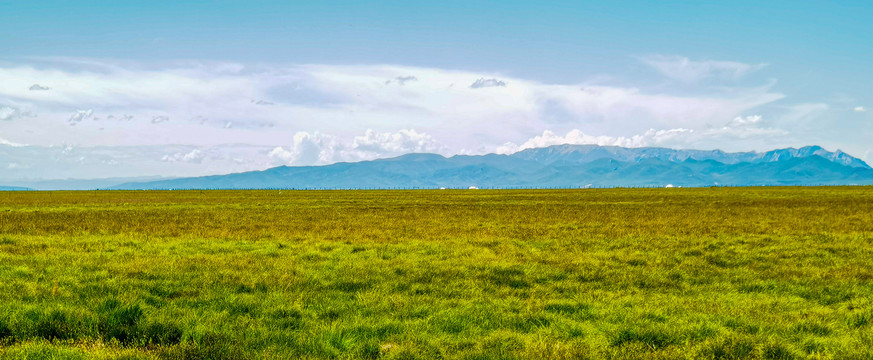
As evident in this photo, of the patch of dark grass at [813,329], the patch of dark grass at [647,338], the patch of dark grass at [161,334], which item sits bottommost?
the patch of dark grass at [813,329]

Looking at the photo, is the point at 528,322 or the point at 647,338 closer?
the point at 647,338

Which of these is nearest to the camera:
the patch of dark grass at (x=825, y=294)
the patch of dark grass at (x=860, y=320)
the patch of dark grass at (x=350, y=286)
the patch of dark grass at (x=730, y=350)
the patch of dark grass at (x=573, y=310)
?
the patch of dark grass at (x=730, y=350)

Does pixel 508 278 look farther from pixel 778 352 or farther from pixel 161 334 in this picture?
pixel 161 334

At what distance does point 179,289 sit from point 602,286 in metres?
9.95

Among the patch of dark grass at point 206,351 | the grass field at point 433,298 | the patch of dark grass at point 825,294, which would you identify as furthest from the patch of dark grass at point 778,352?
the patch of dark grass at point 206,351

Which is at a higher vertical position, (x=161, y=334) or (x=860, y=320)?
(x=161, y=334)

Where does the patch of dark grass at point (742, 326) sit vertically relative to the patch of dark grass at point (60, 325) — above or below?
below

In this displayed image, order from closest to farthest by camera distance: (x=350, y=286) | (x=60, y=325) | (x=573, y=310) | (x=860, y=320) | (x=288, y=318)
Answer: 1. (x=60, y=325)
2. (x=288, y=318)
3. (x=860, y=320)
4. (x=573, y=310)
5. (x=350, y=286)

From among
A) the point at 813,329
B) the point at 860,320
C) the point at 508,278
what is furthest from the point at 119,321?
the point at 860,320

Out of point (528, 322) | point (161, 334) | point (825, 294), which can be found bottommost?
point (825, 294)

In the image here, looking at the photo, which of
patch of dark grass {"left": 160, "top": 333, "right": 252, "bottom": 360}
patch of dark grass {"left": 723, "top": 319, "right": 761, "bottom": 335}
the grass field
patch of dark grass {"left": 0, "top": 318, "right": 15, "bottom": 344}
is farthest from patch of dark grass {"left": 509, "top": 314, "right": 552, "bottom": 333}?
patch of dark grass {"left": 0, "top": 318, "right": 15, "bottom": 344}

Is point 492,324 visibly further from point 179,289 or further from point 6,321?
point 6,321

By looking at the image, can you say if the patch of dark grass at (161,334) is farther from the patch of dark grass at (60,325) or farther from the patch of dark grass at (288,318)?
the patch of dark grass at (288,318)

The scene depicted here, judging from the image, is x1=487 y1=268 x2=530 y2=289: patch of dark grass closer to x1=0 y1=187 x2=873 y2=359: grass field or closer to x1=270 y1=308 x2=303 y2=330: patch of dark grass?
x1=0 y1=187 x2=873 y2=359: grass field
